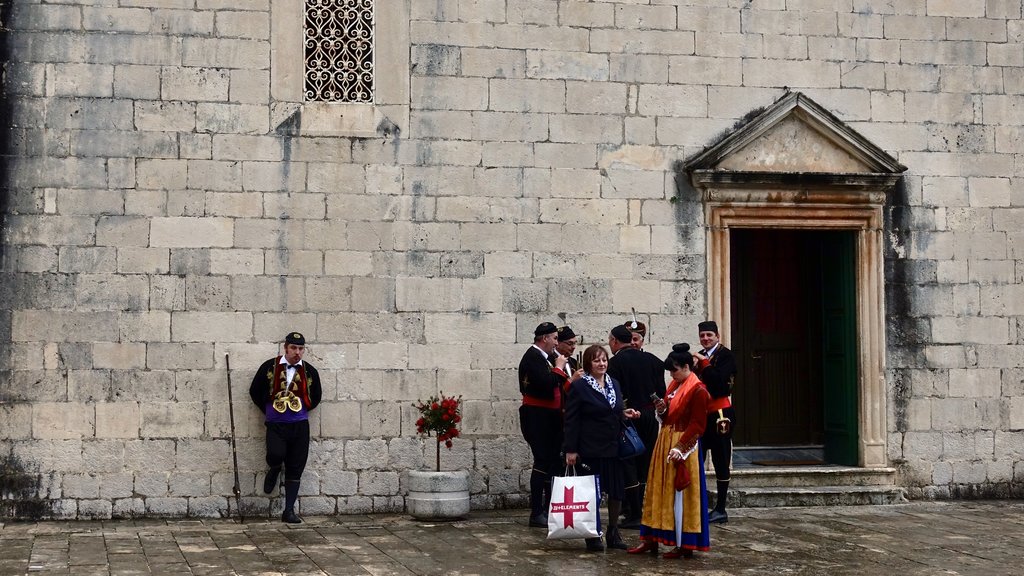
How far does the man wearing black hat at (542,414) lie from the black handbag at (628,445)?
1070mm

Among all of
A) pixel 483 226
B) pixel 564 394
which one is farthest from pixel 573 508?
pixel 483 226

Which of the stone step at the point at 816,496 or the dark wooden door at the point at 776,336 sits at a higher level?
the dark wooden door at the point at 776,336

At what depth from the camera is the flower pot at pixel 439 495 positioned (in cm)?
1089

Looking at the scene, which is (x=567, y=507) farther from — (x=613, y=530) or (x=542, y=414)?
(x=542, y=414)

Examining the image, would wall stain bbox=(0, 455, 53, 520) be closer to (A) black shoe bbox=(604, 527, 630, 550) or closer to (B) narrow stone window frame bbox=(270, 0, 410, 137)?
(B) narrow stone window frame bbox=(270, 0, 410, 137)

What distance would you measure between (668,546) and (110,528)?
463 centimetres

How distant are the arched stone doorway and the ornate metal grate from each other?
3175 millimetres

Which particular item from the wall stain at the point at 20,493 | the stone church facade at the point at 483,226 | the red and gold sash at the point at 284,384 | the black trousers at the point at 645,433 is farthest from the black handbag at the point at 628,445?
the wall stain at the point at 20,493

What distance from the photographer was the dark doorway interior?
12969 mm

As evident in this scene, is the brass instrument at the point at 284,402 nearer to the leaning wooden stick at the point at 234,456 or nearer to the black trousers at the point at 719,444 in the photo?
the leaning wooden stick at the point at 234,456

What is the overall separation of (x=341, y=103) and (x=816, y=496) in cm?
577

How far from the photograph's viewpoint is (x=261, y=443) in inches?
443

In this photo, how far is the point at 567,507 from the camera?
911cm

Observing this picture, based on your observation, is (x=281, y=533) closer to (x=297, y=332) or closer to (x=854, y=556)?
(x=297, y=332)
